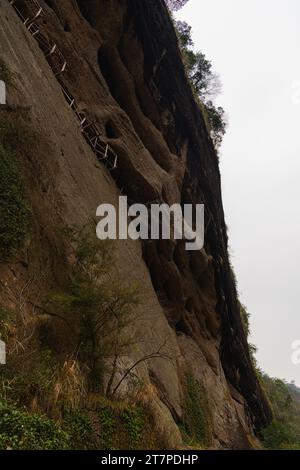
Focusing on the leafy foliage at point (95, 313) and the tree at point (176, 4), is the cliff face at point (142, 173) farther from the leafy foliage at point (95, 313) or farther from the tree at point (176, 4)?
the tree at point (176, 4)

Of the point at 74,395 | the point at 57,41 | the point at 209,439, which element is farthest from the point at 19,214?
the point at 209,439

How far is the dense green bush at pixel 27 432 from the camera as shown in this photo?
5.11 m

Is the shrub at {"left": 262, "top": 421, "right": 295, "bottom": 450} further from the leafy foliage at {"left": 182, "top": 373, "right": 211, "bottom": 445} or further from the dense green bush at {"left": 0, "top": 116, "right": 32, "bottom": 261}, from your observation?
the dense green bush at {"left": 0, "top": 116, "right": 32, "bottom": 261}

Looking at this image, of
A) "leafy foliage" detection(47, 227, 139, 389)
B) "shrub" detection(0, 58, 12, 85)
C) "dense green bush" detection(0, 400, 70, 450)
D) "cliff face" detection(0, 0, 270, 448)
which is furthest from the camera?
"cliff face" detection(0, 0, 270, 448)

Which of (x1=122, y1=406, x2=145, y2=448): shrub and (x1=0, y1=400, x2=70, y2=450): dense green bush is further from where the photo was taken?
(x1=122, y1=406, x2=145, y2=448): shrub

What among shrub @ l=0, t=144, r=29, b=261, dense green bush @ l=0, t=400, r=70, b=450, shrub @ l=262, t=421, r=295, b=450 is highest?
shrub @ l=0, t=144, r=29, b=261

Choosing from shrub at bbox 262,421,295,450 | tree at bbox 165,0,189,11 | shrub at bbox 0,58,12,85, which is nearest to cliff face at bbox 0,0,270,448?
shrub at bbox 0,58,12,85

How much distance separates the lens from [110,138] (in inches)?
619

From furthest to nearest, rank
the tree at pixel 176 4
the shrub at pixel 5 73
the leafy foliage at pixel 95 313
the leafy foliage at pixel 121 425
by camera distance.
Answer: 1. the tree at pixel 176 4
2. the shrub at pixel 5 73
3. the leafy foliage at pixel 95 313
4. the leafy foliage at pixel 121 425

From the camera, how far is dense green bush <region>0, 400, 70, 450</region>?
5.11 m

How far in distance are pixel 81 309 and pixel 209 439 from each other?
958 cm
